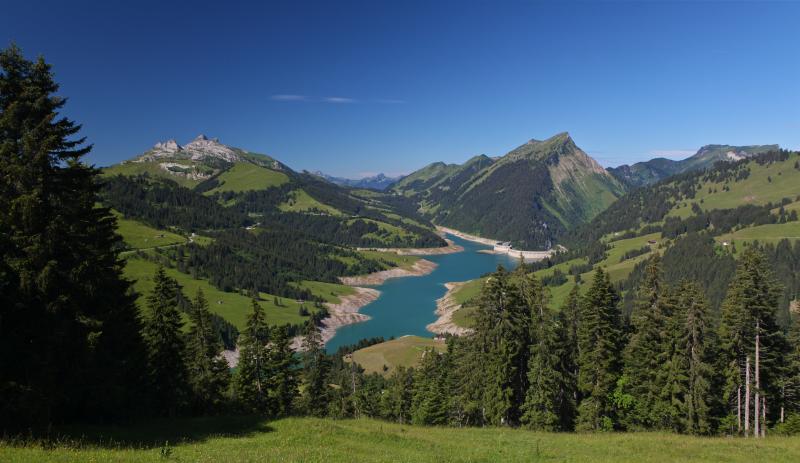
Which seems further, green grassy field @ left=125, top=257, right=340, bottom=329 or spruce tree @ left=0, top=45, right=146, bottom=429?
green grassy field @ left=125, top=257, right=340, bottom=329

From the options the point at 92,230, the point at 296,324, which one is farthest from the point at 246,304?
the point at 92,230

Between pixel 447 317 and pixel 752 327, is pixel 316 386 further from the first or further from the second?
pixel 447 317

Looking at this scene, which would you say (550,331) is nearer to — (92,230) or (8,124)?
(92,230)

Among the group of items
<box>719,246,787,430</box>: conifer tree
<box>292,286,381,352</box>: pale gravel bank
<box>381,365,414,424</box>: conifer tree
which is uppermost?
<box>719,246,787,430</box>: conifer tree

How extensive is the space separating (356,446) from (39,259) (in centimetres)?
1580

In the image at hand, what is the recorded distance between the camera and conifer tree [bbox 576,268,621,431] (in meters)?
36.7

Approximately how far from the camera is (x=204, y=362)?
1671 inches

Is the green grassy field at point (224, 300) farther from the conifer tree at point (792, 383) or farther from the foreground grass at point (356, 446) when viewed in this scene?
the conifer tree at point (792, 383)

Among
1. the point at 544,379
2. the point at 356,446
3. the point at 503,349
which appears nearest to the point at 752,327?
the point at 544,379

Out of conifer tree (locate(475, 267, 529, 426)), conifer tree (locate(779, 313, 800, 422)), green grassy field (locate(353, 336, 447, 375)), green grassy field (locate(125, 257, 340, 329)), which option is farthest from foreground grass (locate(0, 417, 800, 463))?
green grassy field (locate(125, 257, 340, 329))

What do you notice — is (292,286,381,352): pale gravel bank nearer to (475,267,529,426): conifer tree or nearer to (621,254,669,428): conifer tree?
(475,267,529,426): conifer tree

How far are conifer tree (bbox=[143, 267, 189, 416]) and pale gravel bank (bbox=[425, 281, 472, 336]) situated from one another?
96.2m

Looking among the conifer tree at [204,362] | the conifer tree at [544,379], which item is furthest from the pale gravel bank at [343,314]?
the conifer tree at [544,379]

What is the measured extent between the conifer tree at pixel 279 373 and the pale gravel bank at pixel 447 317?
82063 mm
